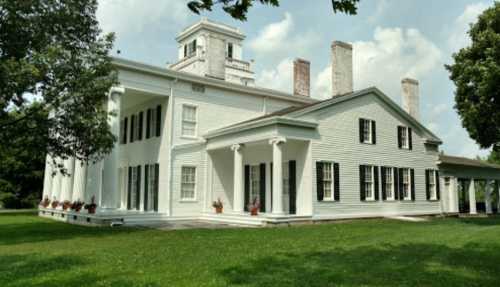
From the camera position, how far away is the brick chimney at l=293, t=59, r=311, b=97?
80.9ft

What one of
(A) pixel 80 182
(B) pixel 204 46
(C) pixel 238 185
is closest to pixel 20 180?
(A) pixel 80 182

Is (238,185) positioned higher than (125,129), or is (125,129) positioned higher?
(125,129)

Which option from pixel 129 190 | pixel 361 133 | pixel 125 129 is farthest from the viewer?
pixel 125 129

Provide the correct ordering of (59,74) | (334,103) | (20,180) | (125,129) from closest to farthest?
1. (59,74)
2. (334,103)
3. (125,129)
4. (20,180)

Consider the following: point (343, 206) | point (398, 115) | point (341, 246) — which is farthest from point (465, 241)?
point (398, 115)

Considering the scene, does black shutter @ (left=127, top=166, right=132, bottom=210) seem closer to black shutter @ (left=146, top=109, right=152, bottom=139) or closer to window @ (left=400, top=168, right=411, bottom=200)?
black shutter @ (left=146, top=109, right=152, bottom=139)

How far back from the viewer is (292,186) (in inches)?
701

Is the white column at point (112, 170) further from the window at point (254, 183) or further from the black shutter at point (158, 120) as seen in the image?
the window at point (254, 183)

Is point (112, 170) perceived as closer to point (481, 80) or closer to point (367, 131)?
point (367, 131)

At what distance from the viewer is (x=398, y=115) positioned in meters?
21.2

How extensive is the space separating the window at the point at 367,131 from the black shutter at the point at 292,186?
3.83 metres

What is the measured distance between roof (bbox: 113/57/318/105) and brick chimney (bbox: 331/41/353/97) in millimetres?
2586

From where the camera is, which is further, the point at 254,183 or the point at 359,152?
the point at 254,183

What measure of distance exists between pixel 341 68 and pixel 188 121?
8657 millimetres
